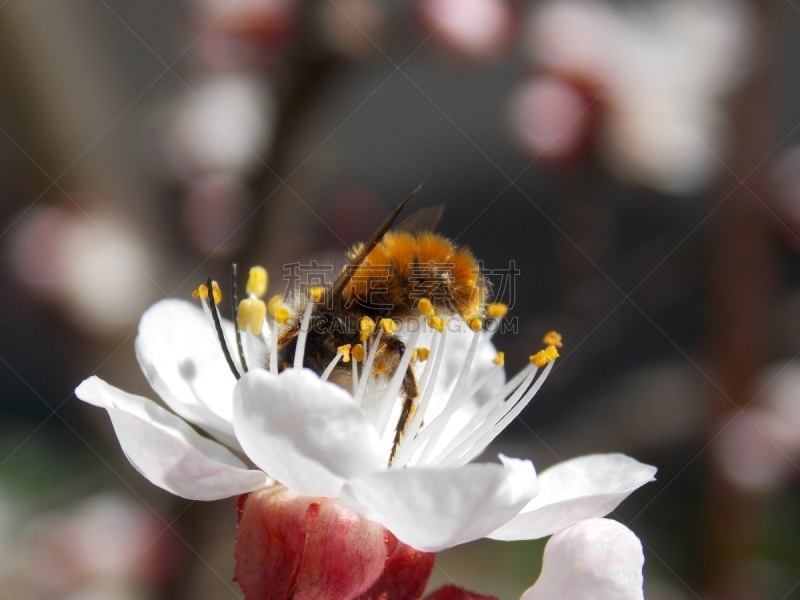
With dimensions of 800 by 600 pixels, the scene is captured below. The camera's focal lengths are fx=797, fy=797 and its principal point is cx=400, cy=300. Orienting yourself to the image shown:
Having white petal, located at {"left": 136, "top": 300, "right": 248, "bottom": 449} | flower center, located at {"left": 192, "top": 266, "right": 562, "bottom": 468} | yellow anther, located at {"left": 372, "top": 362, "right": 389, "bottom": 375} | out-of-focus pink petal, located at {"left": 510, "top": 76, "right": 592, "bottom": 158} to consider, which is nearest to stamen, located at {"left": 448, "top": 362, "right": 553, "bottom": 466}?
flower center, located at {"left": 192, "top": 266, "right": 562, "bottom": 468}

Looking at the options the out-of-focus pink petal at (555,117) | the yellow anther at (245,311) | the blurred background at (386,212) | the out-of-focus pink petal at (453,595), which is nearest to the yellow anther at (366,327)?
the yellow anther at (245,311)

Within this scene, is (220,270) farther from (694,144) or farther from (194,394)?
(694,144)

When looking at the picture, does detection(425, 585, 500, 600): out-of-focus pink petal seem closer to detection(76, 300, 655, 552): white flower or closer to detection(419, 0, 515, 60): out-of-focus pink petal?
detection(76, 300, 655, 552): white flower

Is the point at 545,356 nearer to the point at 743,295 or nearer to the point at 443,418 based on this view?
the point at 443,418

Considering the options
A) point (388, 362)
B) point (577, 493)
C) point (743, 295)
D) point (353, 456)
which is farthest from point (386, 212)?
point (353, 456)

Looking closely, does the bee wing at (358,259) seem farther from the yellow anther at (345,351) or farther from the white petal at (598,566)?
the white petal at (598,566)

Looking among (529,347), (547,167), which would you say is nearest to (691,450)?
(529,347)
